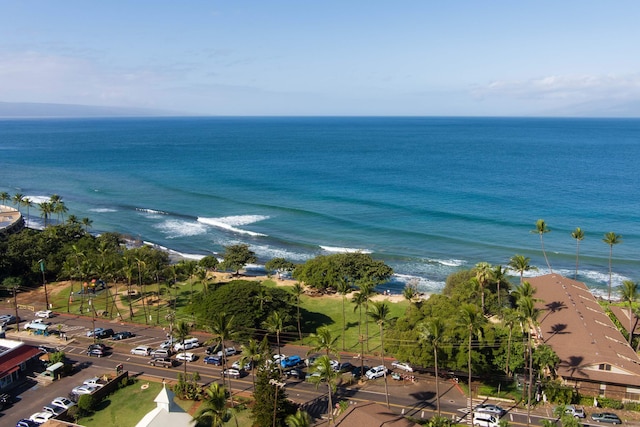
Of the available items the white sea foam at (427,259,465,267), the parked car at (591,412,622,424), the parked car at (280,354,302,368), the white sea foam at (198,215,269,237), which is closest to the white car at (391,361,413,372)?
the parked car at (280,354,302,368)

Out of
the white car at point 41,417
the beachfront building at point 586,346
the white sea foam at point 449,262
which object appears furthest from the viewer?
the white sea foam at point 449,262

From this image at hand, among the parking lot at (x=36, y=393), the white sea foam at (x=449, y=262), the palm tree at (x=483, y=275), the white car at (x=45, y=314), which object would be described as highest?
the palm tree at (x=483, y=275)

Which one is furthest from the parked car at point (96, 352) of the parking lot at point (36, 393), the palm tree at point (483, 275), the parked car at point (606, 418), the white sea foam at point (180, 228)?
the white sea foam at point (180, 228)

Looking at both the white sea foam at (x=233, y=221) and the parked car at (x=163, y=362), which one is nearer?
the parked car at (x=163, y=362)

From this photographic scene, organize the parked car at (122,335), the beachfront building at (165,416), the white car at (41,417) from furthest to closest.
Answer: the parked car at (122,335) → the white car at (41,417) → the beachfront building at (165,416)

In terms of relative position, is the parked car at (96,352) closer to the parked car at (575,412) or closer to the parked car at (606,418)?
the parked car at (575,412)

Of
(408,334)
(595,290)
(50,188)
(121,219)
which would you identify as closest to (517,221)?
(595,290)
